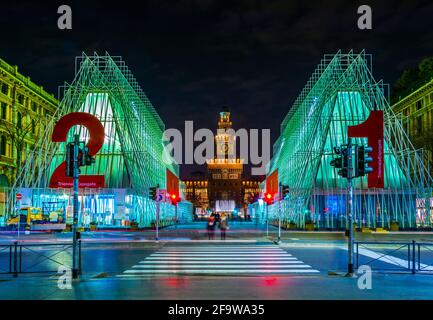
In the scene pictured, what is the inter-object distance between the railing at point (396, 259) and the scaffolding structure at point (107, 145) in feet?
99.5

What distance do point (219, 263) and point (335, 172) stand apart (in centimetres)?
3398

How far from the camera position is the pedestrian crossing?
1952 cm

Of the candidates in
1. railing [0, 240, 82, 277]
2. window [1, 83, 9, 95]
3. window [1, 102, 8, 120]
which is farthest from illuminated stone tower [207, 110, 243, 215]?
railing [0, 240, 82, 277]

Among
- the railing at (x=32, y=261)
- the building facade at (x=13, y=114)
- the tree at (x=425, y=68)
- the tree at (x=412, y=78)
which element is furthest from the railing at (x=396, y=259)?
the tree at (x=425, y=68)

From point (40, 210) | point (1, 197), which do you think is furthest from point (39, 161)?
point (1, 197)

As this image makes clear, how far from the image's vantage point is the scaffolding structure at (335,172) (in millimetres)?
52531

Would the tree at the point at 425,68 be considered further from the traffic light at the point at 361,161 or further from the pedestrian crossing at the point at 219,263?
the traffic light at the point at 361,161

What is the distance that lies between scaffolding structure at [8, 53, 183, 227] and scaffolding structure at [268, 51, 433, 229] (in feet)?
50.3

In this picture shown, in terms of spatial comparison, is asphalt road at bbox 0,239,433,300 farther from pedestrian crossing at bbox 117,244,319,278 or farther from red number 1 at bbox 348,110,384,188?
red number 1 at bbox 348,110,384,188

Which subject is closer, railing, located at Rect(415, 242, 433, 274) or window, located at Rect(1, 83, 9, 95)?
railing, located at Rect(415, 242, 433, 274)

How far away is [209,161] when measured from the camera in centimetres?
18012
